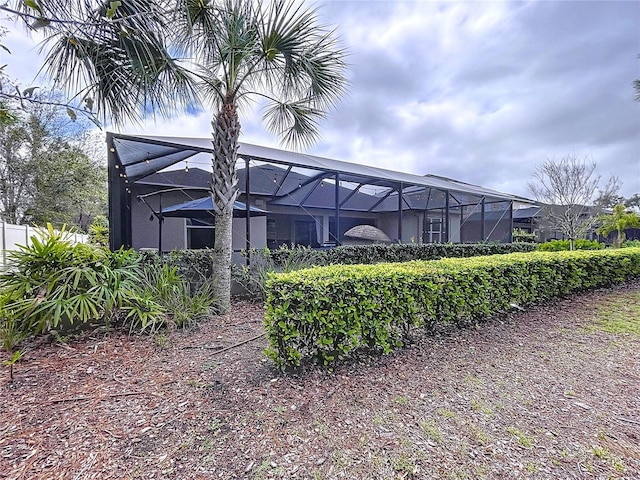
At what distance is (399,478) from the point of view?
1657 mm

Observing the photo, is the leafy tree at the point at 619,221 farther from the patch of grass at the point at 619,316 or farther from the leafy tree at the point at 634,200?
the leafy tree at the point at 634,200

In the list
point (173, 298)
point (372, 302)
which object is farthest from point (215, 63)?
point (372, 302)

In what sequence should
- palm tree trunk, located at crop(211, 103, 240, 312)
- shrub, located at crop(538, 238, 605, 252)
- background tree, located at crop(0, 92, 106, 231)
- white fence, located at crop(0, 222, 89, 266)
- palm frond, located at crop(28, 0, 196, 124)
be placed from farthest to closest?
shrub, located at crop(538, 238, 605, 252), background tree, located at crop(0, 92, 106, 231), white fence, located at crop(0, 222, 89, 266), palm tree trunk, located at crop(211, 103, 240, 312), palm frond, located at crop(28, 0, 196, 124)

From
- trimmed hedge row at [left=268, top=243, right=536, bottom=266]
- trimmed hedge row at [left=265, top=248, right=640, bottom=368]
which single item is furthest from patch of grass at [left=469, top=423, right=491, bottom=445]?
trimmed hedge row at [left=268, top=243, right=536, bottom=266]

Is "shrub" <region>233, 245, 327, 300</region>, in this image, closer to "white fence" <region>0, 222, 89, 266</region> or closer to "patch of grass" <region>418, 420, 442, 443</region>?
"white fence" <region>0, 222, 89, 266</region>

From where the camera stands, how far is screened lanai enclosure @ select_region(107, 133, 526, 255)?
675cm

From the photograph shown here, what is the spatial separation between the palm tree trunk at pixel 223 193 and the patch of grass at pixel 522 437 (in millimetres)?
3902

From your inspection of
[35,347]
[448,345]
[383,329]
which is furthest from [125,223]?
[448,345]

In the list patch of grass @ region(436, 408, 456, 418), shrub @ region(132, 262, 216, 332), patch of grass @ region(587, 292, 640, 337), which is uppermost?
shrub @ region(132, 262, 216, 332)

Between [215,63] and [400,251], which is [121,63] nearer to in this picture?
[215,63]

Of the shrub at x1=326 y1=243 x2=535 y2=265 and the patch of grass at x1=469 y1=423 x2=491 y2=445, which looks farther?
the shrub at x1=326 y1=243 x2=535 y2=265

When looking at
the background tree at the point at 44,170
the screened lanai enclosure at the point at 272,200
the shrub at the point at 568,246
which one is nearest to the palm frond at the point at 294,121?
the screened lanai enclosure at the point at 272,200

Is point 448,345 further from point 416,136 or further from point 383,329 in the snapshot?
point 416,136

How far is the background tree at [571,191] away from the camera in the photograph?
1464 centimetres
